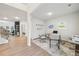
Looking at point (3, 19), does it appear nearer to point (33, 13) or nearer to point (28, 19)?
point (28, 19)

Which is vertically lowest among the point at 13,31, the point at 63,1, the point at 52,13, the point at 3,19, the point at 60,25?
the point at 13,31

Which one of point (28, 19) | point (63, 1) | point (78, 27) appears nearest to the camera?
point (63, 1)

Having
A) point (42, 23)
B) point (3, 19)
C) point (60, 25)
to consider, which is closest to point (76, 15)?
point (60, 25)

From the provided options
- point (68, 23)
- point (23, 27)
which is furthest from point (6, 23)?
point (68, 23)

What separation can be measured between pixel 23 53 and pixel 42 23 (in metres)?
0.86

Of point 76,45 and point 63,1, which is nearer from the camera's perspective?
point 63,1

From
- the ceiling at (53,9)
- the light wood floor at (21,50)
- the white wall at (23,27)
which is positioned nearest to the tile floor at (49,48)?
the light wood floor at (21,50)

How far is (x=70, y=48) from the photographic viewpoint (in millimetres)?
1937

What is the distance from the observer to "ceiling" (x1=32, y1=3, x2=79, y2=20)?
1.82 meters

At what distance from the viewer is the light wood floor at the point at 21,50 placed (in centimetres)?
187

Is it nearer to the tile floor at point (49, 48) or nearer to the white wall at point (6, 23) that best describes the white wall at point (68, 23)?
the tile floor at point (49, 48)

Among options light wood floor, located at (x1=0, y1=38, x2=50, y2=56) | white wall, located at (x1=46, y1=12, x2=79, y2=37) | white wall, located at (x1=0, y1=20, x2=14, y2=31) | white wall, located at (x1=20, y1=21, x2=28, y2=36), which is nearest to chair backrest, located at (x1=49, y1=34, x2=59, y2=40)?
white wall, located at (x1=46, y1=12, x2=79, y2=37)

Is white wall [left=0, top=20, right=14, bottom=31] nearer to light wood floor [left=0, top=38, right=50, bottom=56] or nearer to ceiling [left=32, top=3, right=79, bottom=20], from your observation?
light wood floor [left=0, top=38, right=50, bottom=56]

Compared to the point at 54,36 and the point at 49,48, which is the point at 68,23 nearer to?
the point at 54,36
